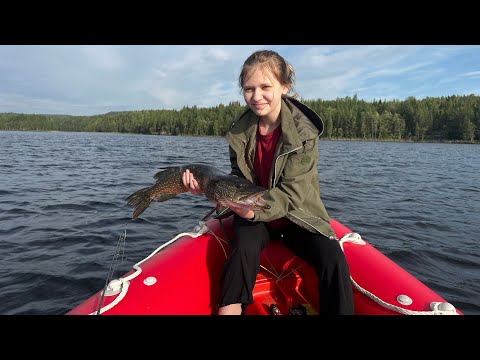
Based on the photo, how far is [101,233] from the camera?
23.5ft

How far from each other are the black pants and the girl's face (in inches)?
45.5

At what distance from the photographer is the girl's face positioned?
10.1 ft

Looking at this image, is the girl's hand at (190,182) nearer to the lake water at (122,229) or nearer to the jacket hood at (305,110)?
the jacket hood at (305,110)

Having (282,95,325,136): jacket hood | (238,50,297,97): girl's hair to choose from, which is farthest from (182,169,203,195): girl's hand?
(282,95,325,136): jacket hood

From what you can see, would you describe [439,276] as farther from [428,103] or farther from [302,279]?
[428,103]

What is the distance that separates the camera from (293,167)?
10.2 feet

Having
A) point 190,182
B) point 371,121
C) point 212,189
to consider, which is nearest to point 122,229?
point 190,182

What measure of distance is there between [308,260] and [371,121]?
306ft

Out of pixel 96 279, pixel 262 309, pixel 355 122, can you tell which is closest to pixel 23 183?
pixel 96 279

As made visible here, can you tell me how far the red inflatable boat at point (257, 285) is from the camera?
2777 millimetres

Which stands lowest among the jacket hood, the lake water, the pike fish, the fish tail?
the lake water

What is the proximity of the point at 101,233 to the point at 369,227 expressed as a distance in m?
6.48

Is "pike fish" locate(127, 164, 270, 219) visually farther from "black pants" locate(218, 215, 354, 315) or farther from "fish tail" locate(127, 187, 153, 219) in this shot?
"black pants" locate(218, 215, 354, 315)

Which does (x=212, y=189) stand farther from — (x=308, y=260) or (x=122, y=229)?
(x=122, y=229)
